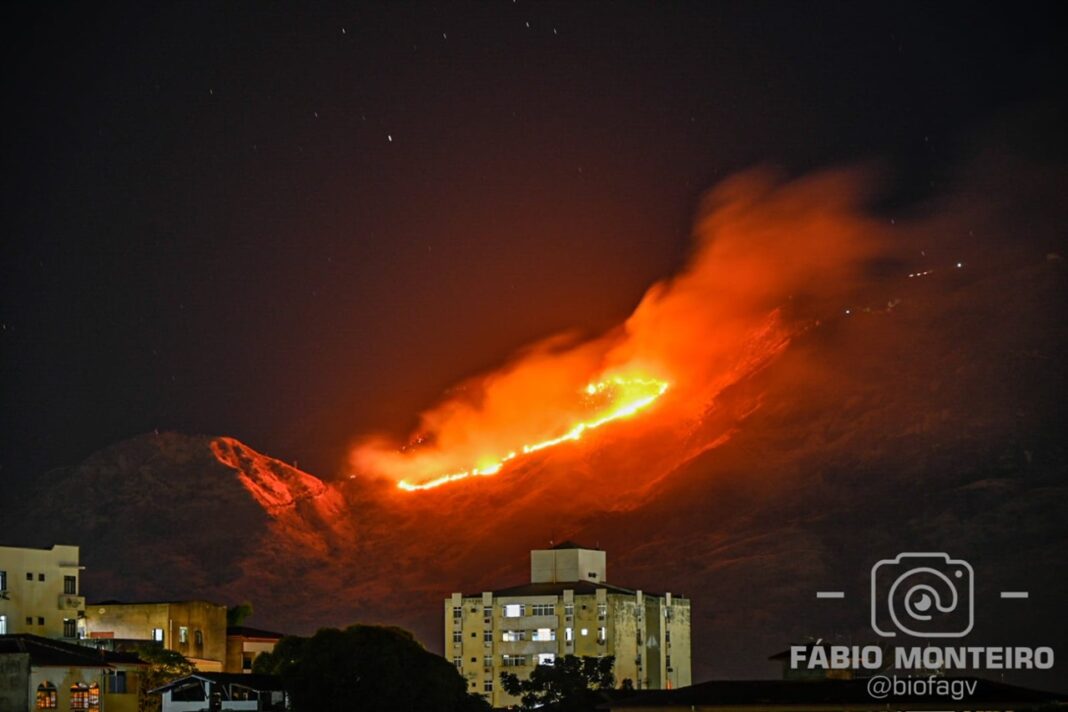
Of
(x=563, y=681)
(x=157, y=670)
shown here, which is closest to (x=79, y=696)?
(x=157, y=670)

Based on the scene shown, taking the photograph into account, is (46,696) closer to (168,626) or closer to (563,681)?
(168,626)

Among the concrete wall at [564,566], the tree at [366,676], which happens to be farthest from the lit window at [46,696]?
Answer: the concrete wall at [564,566]

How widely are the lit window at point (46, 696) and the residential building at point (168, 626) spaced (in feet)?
78.8

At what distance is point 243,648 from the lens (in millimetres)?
121438

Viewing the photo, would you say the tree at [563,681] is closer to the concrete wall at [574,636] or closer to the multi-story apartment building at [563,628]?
the multi-story apartment building at [563,628]

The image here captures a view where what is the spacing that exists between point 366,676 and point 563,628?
50.3 meters

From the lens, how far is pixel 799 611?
7539 inches

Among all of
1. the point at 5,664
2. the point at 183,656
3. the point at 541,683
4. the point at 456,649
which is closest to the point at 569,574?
the point at 456,649

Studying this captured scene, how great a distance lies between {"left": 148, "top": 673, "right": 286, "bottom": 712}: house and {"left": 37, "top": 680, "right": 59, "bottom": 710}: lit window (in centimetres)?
665

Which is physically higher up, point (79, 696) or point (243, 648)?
point (243, 648)

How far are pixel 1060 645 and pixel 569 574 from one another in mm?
62716

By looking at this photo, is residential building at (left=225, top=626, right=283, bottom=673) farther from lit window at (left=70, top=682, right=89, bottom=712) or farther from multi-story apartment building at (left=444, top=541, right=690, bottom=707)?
lit window at (left=70, top=682, right=89, bottom=712)

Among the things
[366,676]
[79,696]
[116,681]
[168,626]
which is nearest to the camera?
[79,696]

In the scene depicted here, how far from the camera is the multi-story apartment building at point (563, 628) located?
458 feet
